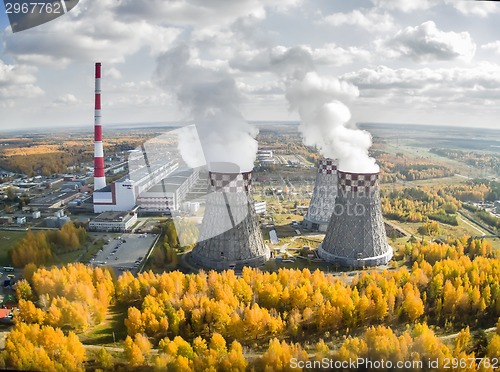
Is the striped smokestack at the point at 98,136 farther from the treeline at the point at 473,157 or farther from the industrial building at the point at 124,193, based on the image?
the treeline at the point at 473,157

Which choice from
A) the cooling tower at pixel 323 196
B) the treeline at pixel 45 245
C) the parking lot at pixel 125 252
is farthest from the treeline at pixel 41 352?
the cooling tower at pixel 323 196

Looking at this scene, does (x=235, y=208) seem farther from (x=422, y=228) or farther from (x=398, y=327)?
(x=422, y=228)

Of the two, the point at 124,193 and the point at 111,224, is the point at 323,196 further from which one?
the point at 124,193

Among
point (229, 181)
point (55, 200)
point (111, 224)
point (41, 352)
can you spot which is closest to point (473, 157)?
point (229, 181)

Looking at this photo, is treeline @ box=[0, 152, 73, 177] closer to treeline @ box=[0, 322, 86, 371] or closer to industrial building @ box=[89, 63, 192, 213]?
industrial building @ box=[89, 63, 192, 213]

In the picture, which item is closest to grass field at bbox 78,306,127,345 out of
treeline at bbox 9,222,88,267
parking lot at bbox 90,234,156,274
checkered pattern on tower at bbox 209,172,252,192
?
parking lot at bbox 90,234,156,274
